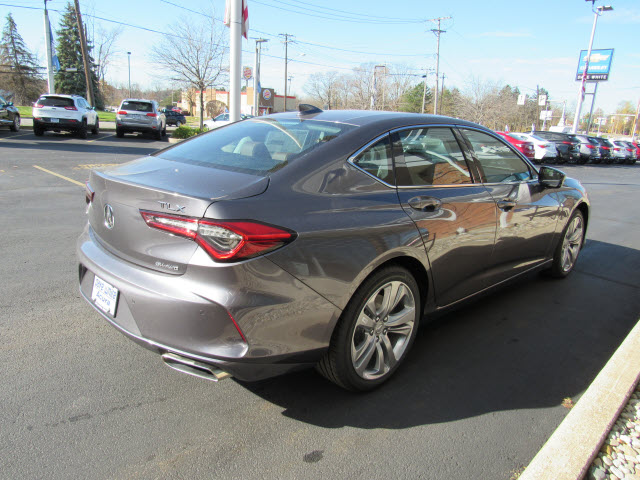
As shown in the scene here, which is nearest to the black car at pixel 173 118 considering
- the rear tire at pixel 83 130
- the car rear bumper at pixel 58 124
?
the rear tire at pixel 83 130

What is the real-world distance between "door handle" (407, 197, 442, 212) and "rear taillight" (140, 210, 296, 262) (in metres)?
1.06

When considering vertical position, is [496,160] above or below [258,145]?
below

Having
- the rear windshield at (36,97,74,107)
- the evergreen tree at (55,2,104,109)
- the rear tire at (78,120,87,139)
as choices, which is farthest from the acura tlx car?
the evergreen tree at (55,2,104,109)

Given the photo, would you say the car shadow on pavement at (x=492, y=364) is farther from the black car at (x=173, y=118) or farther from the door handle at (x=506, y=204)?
the black car at (x=173, y=118)

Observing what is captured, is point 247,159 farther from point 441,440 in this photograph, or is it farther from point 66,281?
point 66,281

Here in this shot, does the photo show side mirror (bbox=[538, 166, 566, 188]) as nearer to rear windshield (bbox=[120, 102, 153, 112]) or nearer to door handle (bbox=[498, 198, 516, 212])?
door handle (bbox=[498, 198, 516, 212])

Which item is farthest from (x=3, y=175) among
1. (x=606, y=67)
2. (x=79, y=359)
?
(x=606, y=67)

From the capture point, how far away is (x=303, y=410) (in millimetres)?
2609

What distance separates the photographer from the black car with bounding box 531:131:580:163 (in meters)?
26.9

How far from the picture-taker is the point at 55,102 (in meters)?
18.3

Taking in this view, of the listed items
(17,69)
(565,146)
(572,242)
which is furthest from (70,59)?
(572,242)

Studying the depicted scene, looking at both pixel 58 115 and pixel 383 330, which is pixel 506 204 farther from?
pixel 58 115

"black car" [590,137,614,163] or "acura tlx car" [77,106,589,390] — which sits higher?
"acura tlx car" [77,106,589,390]

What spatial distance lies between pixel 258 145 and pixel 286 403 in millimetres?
1549
